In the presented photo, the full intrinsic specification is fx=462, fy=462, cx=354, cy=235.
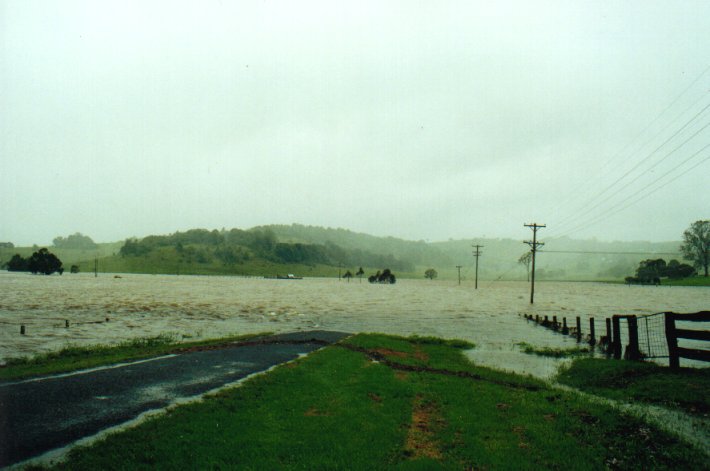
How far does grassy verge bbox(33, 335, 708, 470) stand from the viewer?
30.4ft

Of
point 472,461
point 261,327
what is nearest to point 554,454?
point 472,461

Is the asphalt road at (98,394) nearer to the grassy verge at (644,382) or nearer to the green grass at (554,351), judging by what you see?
the grassy verge at (644,382)

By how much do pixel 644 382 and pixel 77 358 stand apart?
25.7m

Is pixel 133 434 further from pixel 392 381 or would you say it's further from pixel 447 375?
pixel 447 375

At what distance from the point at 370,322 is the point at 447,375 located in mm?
34270

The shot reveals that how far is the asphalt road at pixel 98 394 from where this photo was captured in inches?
412

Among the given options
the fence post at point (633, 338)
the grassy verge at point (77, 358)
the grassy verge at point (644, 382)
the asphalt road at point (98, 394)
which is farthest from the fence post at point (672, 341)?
the grassy verge at point (77, 358)

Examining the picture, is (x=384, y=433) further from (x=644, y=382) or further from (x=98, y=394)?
(x=644, y=382)

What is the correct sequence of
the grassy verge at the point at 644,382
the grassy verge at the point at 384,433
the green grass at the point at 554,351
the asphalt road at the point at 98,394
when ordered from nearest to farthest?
the grassy verge at the point at 384,433, the asphalt road at the point at 98,394, the grassy verge at the point at 644,382, the green grass at the point at 554,351

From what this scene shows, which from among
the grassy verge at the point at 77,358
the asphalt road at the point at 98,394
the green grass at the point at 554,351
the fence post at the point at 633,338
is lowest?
the green grass at the point at 554,351

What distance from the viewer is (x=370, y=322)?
5406 centimetres

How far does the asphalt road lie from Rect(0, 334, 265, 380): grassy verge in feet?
4.53

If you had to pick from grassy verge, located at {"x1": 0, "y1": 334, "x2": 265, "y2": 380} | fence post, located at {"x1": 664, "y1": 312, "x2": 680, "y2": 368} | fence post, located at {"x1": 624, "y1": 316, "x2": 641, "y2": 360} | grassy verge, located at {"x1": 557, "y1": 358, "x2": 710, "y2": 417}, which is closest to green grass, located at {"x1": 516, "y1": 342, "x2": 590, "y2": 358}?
grassy verge, located at {"x1": 557, "y1": 358, "x2": 710, "y2": 417}

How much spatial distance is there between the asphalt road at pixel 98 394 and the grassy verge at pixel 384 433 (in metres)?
1.27
